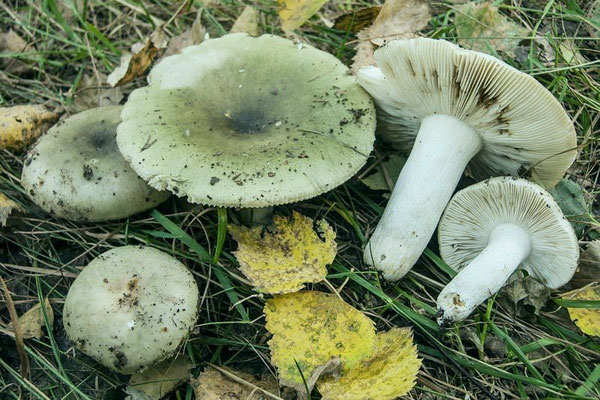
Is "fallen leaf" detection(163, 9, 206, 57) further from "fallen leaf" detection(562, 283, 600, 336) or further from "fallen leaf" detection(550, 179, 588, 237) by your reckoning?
"fallen leaf" detection(562, 283, 600, 336)

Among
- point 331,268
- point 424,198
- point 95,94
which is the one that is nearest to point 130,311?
point 331,268

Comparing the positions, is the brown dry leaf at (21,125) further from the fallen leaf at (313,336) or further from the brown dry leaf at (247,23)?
the fallen leaf at (313,336)

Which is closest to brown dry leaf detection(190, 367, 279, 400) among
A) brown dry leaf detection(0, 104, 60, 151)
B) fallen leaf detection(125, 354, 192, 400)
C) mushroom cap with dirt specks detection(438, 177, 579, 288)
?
fallen leaf detection(125, 354, 192, 400)

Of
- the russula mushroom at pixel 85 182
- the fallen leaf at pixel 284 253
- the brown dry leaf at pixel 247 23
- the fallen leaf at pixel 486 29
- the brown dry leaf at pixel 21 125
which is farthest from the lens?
the brown dry leaf at pixel 247 23

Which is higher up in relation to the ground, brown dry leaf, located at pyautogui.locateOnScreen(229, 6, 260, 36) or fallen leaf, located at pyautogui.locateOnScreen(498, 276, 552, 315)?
brown dry leaf, located at pyautogui.locateOnScreen(229, 6, 260, 36)

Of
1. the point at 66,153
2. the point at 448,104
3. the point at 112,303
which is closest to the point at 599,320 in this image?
the point at 448,104

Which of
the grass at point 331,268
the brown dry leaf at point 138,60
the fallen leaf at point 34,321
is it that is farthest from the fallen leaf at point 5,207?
the brown dry leaf at point 138,60

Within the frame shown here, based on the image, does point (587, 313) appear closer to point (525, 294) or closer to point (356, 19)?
point (525, 294)
